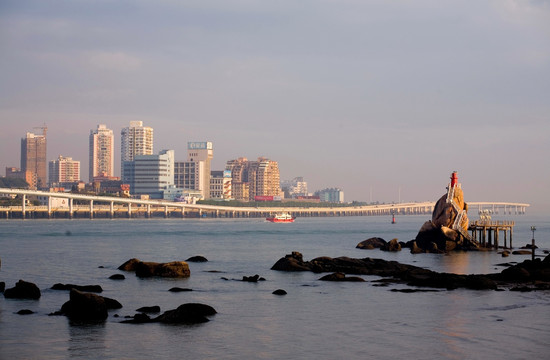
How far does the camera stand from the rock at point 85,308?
4006cm

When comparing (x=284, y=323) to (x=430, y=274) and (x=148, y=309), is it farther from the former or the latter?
(x=430, y=274)

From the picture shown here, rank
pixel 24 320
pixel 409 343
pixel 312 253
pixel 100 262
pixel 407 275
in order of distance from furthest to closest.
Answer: pixel 312 253 < pixel 100 262 < pixel 407 275 < pixel 24 320 < pixel 409 343

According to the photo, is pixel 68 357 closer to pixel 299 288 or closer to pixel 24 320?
pixel 24 320

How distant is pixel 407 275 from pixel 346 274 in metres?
6.91

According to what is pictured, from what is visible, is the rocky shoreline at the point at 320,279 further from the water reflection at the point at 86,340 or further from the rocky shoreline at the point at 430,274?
the water reflection at the point at 86,340

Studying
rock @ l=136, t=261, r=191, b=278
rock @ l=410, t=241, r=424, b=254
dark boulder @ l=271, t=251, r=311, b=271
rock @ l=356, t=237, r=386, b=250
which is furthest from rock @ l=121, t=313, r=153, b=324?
rock @ l=356, t=237, r=386, b=250

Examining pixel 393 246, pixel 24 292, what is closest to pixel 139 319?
pixel 24 292

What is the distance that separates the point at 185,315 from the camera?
1561 inches

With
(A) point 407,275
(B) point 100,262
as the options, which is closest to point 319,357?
(A) point 407,275

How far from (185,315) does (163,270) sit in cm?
2267

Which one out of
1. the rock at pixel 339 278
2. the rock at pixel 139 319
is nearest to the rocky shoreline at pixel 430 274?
the rock at pixel 339 278

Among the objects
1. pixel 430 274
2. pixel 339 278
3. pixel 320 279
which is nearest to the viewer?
pixel 430 274

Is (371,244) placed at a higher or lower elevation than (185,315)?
lower

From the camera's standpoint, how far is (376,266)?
67.3 meters
